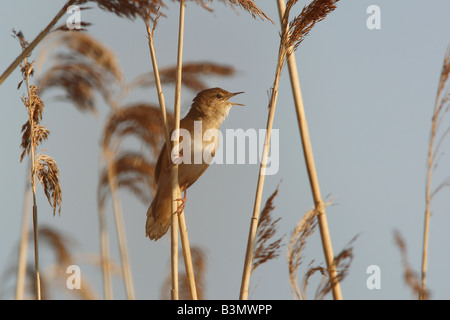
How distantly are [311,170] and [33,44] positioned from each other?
58.4 inches

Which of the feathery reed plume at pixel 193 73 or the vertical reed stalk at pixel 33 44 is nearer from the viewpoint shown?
the vertical reed stalk at pixel 33 44

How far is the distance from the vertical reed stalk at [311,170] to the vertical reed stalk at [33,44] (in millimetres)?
1125

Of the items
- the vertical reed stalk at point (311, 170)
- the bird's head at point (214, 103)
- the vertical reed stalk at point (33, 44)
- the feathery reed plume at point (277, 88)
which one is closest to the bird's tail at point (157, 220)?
the bird's head at point (214, 103)

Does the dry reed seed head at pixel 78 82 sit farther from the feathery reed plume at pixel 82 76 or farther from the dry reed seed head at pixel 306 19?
the dry reed seed head at pixel 306 19

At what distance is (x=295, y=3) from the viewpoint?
258cm

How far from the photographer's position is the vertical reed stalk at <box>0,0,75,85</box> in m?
1.91

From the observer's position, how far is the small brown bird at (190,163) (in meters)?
3.70

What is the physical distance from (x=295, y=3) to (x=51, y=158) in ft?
4.39

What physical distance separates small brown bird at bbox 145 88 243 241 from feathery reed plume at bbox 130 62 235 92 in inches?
31.1

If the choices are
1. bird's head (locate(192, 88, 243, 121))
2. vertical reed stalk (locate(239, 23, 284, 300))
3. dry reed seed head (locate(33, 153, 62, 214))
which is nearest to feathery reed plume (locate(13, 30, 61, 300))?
dry reed seed head (locate(33, 153, 62, 214))

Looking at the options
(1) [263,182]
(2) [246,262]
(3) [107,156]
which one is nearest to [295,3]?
(1) [263,182]
